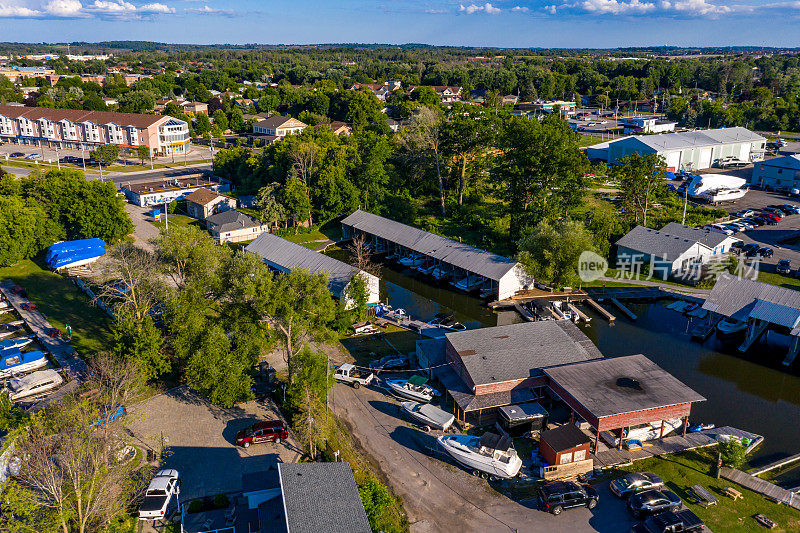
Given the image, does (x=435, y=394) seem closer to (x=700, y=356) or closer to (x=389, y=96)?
(x=700, y=356)

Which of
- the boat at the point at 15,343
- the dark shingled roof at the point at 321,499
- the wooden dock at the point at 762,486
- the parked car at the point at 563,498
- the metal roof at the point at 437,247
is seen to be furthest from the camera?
the metal roof at the point at 437,247

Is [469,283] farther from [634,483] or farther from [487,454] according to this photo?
[634,483]

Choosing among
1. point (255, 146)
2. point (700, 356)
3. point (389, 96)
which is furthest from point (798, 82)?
point (700, 356)

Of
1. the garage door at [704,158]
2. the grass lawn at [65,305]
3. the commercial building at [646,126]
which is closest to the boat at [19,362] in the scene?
the grass lawn at [65,305]

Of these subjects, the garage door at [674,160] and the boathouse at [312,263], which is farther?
the garage door at [674,160]

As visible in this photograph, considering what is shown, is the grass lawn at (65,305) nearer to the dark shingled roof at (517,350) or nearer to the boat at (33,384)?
the boat at (33,384)

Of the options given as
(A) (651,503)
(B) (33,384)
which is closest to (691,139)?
(A) (651,503)
